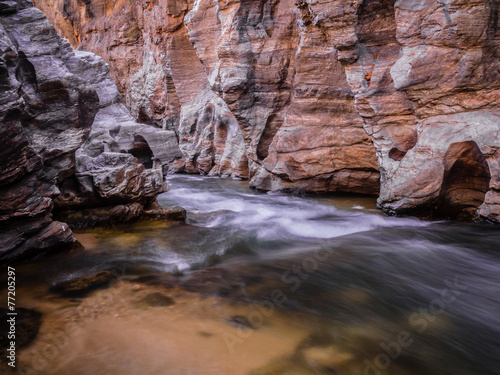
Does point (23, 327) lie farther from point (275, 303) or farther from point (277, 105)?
point (277, 105)

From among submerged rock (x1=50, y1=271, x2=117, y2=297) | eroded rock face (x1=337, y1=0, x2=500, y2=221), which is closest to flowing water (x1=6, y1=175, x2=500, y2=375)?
submerged rock (x1=50, y1=271, x2=117, y2=297)

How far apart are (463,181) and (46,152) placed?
25.4 ft

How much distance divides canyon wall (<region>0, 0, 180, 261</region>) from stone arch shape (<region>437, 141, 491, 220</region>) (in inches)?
236

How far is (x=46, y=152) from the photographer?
5105 mm

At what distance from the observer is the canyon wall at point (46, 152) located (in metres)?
4.30

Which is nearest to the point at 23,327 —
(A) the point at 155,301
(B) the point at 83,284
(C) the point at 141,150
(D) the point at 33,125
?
(B) the point at 83,284

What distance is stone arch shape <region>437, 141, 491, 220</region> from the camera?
6.74 meters

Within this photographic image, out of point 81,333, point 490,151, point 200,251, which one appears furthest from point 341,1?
point 81,333

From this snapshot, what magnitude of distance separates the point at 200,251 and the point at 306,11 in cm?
770

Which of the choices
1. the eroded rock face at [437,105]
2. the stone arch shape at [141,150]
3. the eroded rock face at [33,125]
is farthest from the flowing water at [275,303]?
the stone arch shape at [141,150]

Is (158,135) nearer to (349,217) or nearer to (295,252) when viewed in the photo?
(349,217)

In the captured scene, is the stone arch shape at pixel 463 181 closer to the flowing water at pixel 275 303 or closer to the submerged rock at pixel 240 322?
the flowing water at pixel 275 303

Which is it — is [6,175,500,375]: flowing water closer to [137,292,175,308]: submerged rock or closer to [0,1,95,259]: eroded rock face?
[137,292,175,308]: submerged rock

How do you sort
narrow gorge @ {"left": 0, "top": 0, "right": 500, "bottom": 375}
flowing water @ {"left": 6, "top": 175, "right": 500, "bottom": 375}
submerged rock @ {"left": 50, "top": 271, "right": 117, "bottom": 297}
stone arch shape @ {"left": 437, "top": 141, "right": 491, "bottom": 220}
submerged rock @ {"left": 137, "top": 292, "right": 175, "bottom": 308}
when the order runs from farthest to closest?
stone arch shape @ {"left": 437, "top": 141, "right": 491, "bottom": 220} → submerged rock @ {"left": 50, "top": 271, "right": 117, "bottom": 297} → submerged rock @ {"left": 137, "top": 292, "right": 175, "bottom": 308} → narrow gorge @ {"left": 0, "top": 0, "right": 500, "bottom": 375} → flowing water @ {"left": 6, "top": 175, "right": 500, "bottom": 375}
